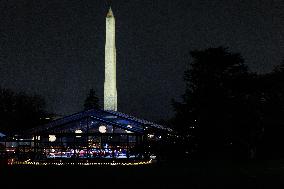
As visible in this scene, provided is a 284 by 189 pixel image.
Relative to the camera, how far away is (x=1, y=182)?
13.5 m

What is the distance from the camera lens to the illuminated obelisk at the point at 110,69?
4756 centimetres

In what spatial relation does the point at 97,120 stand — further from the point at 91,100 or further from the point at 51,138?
the point at 91,100

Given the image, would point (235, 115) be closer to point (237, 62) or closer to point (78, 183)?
point (237, 62)

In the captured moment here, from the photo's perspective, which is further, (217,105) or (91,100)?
(91,100)

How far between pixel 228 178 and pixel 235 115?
Result: 423 inches

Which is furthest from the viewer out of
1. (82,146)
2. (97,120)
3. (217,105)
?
(97,120)

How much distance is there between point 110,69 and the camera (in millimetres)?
49500

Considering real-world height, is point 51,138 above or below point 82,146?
above

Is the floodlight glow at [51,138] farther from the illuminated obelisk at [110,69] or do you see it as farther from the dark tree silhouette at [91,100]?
the dark tree silhouette at [91,100]

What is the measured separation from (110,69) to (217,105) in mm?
25709

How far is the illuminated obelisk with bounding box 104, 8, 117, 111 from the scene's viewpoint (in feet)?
156

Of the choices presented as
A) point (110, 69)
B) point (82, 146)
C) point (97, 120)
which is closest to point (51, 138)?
point (82, 146)

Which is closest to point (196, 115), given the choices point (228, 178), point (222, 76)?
point (222, 76)

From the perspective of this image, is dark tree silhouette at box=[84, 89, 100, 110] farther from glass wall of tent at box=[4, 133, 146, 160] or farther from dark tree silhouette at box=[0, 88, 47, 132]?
glass wall of tent at box=[4, 133, 146, 160]
